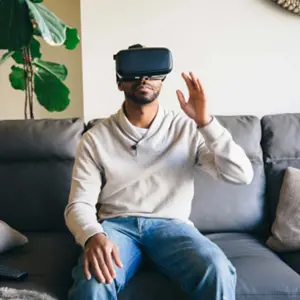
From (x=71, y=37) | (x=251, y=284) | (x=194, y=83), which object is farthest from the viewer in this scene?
(x=71, y=37)

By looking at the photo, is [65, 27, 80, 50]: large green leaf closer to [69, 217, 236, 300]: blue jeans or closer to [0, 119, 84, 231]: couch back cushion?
[0, 119, 84, 231]: couch back cushion

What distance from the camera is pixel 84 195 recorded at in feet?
4.75

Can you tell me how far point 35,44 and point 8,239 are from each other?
1.03m

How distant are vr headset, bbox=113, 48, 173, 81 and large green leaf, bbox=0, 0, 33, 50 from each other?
634 millimetres

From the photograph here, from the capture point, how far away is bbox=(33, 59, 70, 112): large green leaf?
7.09 ft

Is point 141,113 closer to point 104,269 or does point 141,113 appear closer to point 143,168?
point 143,168

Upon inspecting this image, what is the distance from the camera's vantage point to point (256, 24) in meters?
2.12

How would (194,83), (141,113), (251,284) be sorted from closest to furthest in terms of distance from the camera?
(251,284)
(194,83)
(141,113)

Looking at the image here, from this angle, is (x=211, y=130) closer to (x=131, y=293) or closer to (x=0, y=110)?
(x=131, y=293)

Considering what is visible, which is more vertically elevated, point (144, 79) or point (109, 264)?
point (144, 79)

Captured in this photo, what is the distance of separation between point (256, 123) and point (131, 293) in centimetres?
91

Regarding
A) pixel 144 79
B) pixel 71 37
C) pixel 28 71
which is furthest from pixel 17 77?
pixel 144 79

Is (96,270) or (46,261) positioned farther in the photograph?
(46,261)

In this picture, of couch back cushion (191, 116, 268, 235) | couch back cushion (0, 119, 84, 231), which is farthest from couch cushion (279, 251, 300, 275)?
couch back cushion (0, 119, 84, 231)
